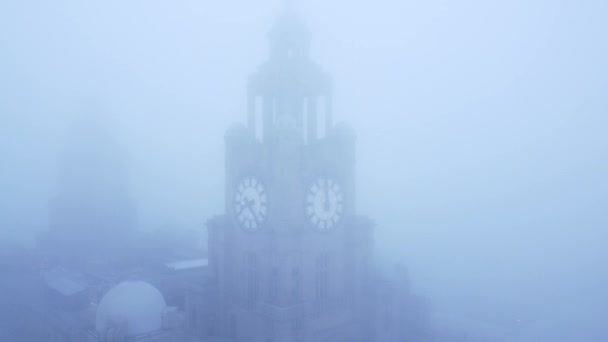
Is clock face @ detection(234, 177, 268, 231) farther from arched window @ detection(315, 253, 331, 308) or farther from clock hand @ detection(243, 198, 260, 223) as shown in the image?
arched window @ detection(315, 253, 331, 308)

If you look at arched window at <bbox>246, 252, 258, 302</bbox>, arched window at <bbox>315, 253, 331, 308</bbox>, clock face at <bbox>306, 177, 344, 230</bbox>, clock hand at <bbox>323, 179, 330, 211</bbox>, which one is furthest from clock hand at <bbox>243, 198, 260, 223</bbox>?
arched window at <bbox>315, 253, 331, 308</bbox>

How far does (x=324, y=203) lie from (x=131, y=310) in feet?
33.3

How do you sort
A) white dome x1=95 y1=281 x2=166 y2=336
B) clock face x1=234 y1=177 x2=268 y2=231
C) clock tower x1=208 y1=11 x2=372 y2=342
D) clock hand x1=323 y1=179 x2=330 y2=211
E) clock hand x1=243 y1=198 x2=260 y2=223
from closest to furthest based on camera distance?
clock tower x1=208 y1=11 x2=372 y2=342 → clock face x1=234 y1=177 x2=268 y2=231 → clock hand x1=243 y1=198 x2=260 y2=223 → clock hand x1=323 y1=179 x2=330 y2=211 → white dome x1=95 y1=281 x2=166 y2=336

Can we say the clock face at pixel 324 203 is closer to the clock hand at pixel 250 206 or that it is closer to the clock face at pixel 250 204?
the clock face at pixel 250 204

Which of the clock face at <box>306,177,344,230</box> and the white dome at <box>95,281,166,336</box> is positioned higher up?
the clock face at <box>306,177,344,230</box>

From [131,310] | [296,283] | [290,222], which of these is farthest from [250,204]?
[131,310]

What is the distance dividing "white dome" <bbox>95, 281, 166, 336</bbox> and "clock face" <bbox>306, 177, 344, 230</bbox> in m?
8.97

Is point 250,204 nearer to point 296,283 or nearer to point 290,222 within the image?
point 290,222

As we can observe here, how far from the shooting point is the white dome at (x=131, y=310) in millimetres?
22438

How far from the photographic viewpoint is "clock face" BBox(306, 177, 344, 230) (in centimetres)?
2134

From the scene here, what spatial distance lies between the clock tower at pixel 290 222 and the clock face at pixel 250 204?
44 millimetres

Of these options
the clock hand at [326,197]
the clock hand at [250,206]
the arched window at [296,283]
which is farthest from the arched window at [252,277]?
the clock hand at [326,197]

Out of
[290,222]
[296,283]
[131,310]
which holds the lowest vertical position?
[131,310]

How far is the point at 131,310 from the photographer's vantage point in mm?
22781
